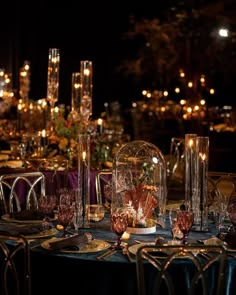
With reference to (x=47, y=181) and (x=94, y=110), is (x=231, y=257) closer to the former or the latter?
(x=47, y=181)

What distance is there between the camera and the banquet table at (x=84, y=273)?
2.45 meters

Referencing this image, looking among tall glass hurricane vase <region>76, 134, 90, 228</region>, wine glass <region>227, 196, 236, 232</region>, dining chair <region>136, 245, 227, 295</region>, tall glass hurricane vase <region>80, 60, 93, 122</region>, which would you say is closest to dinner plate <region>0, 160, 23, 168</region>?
tall glass hurricane vase <region>80, 60, 93, 122</region>

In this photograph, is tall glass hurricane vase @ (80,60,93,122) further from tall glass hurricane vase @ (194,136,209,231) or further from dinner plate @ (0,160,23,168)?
tall glass hurricane vase @ (194,136,209,231)

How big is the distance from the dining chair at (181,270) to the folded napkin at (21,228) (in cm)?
73

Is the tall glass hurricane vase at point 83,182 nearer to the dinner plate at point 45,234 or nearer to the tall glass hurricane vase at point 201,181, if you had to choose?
the dinner plate at point 45,234

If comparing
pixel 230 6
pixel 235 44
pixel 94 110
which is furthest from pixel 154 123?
Answer: pixel 230 6

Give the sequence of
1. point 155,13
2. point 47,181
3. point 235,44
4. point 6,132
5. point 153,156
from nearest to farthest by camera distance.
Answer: point 153,156, point 47,181, point 6,132, point 235,44, point 155,13

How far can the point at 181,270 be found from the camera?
2.44 m

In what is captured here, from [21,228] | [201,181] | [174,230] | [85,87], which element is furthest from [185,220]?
[85,87]

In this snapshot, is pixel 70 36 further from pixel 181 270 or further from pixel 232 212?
pixel 181 270

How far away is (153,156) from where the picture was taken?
356 centimetres

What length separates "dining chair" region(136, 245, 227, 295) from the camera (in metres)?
2.20

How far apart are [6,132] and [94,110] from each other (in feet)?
20.8

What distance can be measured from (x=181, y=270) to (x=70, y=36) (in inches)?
413
